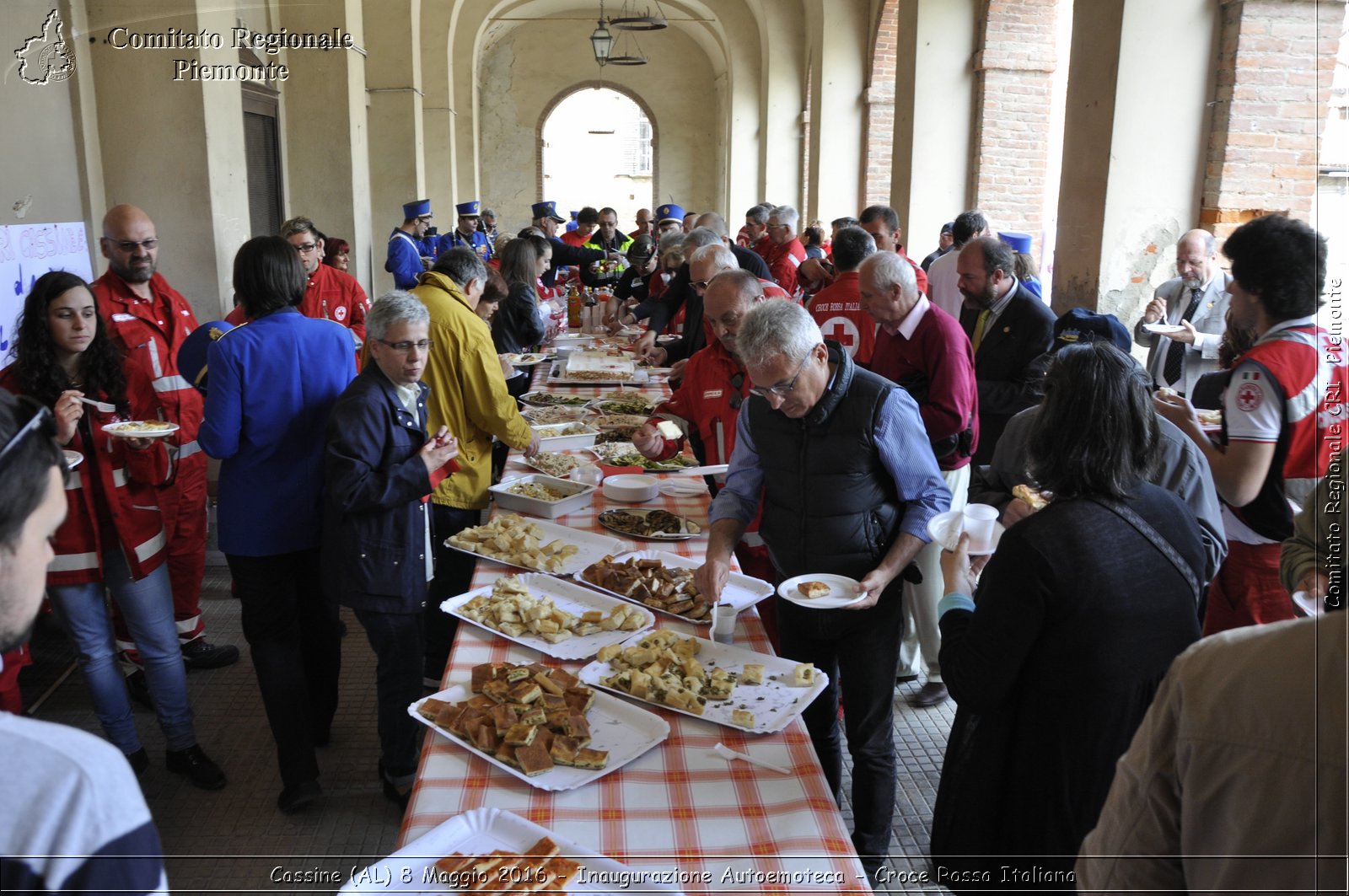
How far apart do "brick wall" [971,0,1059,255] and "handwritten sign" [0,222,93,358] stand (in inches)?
264

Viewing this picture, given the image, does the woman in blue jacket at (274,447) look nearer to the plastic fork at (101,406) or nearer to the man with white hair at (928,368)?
the plastic fork at (101,406)

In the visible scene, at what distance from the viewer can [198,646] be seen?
4383mm

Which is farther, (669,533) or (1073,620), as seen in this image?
A: (669,533)

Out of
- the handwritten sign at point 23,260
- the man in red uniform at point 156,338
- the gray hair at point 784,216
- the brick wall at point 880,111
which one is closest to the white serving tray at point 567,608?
the man in red uniform at point 156,338

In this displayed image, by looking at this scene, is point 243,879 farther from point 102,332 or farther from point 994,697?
point 994,697

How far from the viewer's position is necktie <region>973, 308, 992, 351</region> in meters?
4.64

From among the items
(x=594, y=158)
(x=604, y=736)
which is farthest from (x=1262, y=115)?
(x=594, y=158)

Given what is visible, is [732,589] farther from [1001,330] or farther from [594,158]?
[594,158]

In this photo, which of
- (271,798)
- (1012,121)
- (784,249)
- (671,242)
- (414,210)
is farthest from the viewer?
(414,210)

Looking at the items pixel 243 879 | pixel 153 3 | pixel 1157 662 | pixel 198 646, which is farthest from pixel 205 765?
pixel 153 3

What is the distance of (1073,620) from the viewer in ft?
5.97

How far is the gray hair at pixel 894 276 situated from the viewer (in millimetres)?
3857

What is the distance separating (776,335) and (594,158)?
28881 mm

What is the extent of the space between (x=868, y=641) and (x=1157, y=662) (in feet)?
3.22
